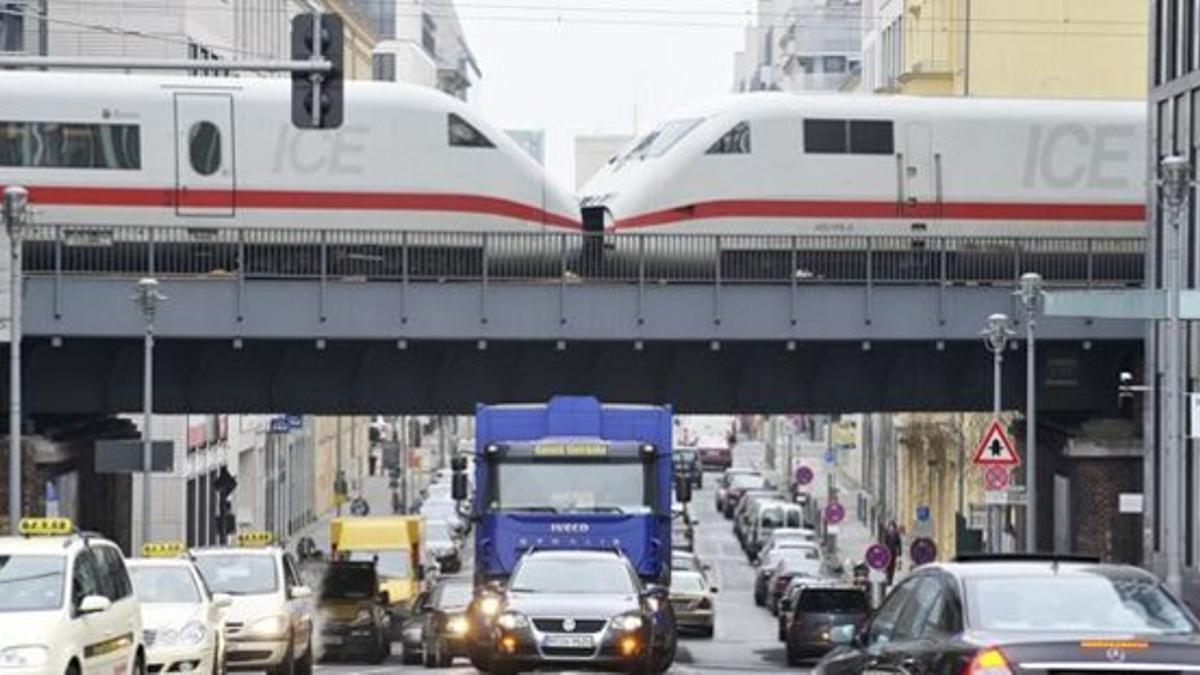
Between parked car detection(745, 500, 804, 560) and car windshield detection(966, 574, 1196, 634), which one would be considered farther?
parked car detection(745, 500, 804, 560)

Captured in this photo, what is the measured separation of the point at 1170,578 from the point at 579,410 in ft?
24.7

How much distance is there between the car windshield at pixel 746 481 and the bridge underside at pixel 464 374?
6550cm

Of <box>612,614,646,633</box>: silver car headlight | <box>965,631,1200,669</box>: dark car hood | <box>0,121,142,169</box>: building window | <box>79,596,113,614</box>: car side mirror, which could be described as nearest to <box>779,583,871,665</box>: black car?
<box>0,121,142,169</box>: building window

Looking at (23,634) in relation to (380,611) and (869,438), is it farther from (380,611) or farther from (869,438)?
(869,438)

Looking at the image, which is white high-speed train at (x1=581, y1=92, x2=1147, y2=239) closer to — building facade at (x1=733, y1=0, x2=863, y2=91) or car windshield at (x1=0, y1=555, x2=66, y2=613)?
car windshield at (x1=0, y1=555, x2=66, y2=613)

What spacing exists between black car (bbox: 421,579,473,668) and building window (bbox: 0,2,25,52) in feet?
104

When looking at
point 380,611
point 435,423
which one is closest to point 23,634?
point 380,611

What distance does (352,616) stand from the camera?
45.1 meters

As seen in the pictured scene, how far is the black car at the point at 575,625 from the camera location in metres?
28.0

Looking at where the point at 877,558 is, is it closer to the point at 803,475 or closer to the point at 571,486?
the point at 571,486

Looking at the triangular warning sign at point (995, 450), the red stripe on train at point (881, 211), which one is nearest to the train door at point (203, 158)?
the red stripe on train at point (881, 211)

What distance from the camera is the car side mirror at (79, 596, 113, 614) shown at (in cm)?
2094

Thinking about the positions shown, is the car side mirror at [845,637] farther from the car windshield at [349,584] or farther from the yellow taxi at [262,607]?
the car windshield at [349,584]

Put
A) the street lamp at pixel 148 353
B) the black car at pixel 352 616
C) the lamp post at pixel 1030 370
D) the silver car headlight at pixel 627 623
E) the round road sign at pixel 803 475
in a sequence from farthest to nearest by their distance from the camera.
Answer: the round road sign at pixel 803 475 → the lamp post at pixel 1030 370 → the black car at pixel 352 616 → the street lamp at pixel 148 353 → the silver car headlight at pixel 627 623
